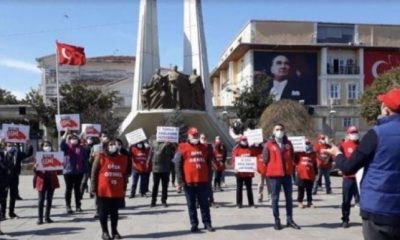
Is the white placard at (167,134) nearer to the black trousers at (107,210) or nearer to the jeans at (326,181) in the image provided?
the jeans at (326,181)

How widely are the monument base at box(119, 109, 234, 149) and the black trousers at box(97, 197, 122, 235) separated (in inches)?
1079

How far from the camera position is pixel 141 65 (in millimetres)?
41531

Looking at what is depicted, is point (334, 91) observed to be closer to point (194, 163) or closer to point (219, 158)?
point (219, 158)

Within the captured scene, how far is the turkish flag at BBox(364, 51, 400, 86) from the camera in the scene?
7075 centimetres

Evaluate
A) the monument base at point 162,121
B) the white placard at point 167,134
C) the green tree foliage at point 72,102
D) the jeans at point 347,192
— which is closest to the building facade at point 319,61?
the green tree foliage at point 72,102

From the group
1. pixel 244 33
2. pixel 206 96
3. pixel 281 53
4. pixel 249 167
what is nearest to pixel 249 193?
pixel 249 167

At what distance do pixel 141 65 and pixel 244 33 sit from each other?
35784 mm

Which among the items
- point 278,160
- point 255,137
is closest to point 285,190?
point 278,160

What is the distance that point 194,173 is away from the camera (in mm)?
11539

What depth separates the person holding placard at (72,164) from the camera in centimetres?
1402

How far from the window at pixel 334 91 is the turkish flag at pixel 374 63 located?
3620 mm

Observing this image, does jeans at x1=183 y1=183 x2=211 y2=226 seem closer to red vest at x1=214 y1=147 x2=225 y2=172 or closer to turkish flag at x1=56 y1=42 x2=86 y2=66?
red vest at x1=214 y1=147 x2=225 y2=172

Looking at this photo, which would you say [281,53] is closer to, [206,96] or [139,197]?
[206,96]

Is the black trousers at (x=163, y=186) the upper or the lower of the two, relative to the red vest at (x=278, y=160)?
lower
